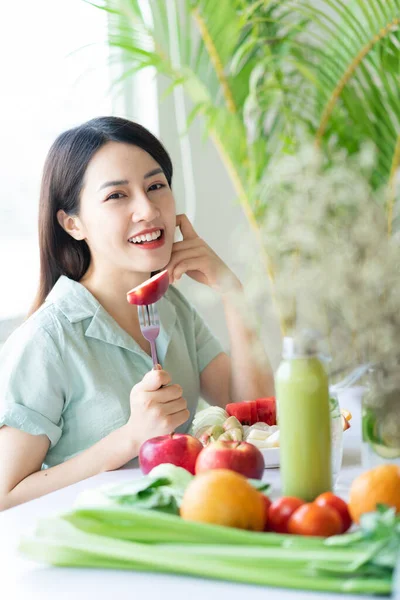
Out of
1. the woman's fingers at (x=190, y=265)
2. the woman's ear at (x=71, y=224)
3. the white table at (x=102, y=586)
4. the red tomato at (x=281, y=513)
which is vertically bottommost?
the white table at (x=102, y=586)

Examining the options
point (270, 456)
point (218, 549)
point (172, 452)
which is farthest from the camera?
point (270, 456)

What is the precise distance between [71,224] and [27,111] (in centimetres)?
94

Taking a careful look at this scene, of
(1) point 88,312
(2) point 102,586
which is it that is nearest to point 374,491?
(2) point 102,586

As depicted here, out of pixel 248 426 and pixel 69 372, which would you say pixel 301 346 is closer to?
pixel 248 426

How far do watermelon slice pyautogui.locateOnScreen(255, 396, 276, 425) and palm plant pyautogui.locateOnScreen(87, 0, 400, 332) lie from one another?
540mm

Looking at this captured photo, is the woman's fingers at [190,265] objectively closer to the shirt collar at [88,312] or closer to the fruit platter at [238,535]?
the shirt collar at [88,312]

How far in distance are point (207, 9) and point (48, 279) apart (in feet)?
2.47

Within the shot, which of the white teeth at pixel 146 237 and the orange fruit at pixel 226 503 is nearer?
the orange fruit at pixel 226 503

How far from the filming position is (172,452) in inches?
50.3

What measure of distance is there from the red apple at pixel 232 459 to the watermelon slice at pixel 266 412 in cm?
39

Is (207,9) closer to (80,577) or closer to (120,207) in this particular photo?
(120,207)

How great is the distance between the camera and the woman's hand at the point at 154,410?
4.93 ft

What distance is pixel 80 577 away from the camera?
95cm

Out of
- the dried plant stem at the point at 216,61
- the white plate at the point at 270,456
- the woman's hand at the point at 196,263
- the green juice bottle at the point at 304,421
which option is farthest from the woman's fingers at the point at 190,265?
the green juice bottle at the point at 304,421
